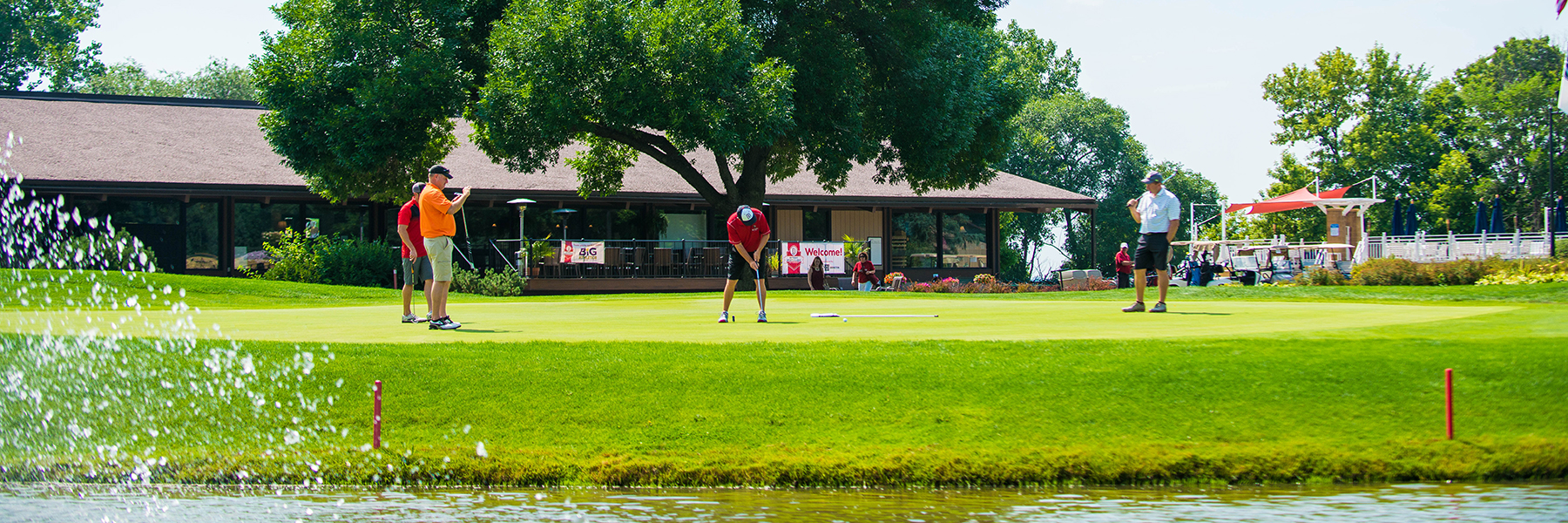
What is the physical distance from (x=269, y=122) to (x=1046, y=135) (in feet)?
137

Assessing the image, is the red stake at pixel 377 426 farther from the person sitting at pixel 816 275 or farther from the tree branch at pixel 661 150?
the person sitting at pixel 816 275

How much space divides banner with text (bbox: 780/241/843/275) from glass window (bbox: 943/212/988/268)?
1016 cm

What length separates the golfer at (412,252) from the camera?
12914 millimetres

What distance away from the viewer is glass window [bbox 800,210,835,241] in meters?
39.3

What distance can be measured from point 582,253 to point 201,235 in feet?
33.1

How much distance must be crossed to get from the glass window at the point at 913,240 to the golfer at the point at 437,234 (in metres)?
29.0

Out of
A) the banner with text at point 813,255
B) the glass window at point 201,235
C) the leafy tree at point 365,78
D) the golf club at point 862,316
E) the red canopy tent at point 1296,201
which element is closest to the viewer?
the golf club at point 862,316

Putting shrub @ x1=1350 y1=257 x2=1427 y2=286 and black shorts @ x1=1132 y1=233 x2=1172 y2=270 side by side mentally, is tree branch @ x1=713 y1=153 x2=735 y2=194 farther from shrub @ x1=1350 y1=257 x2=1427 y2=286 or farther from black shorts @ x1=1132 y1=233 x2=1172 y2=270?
black shorts @ x1=1132 y1=233 x2=1172 y2=270

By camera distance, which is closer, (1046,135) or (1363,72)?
(1363,72)

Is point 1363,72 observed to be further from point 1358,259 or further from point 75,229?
point 75,229

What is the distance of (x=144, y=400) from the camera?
28.4 ft

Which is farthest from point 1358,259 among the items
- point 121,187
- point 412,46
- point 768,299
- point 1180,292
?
point 121,187

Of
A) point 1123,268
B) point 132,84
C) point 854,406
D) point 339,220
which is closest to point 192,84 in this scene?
point 132,84

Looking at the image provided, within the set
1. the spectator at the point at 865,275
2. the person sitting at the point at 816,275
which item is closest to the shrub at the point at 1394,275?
the spectator at the point at 865,275
